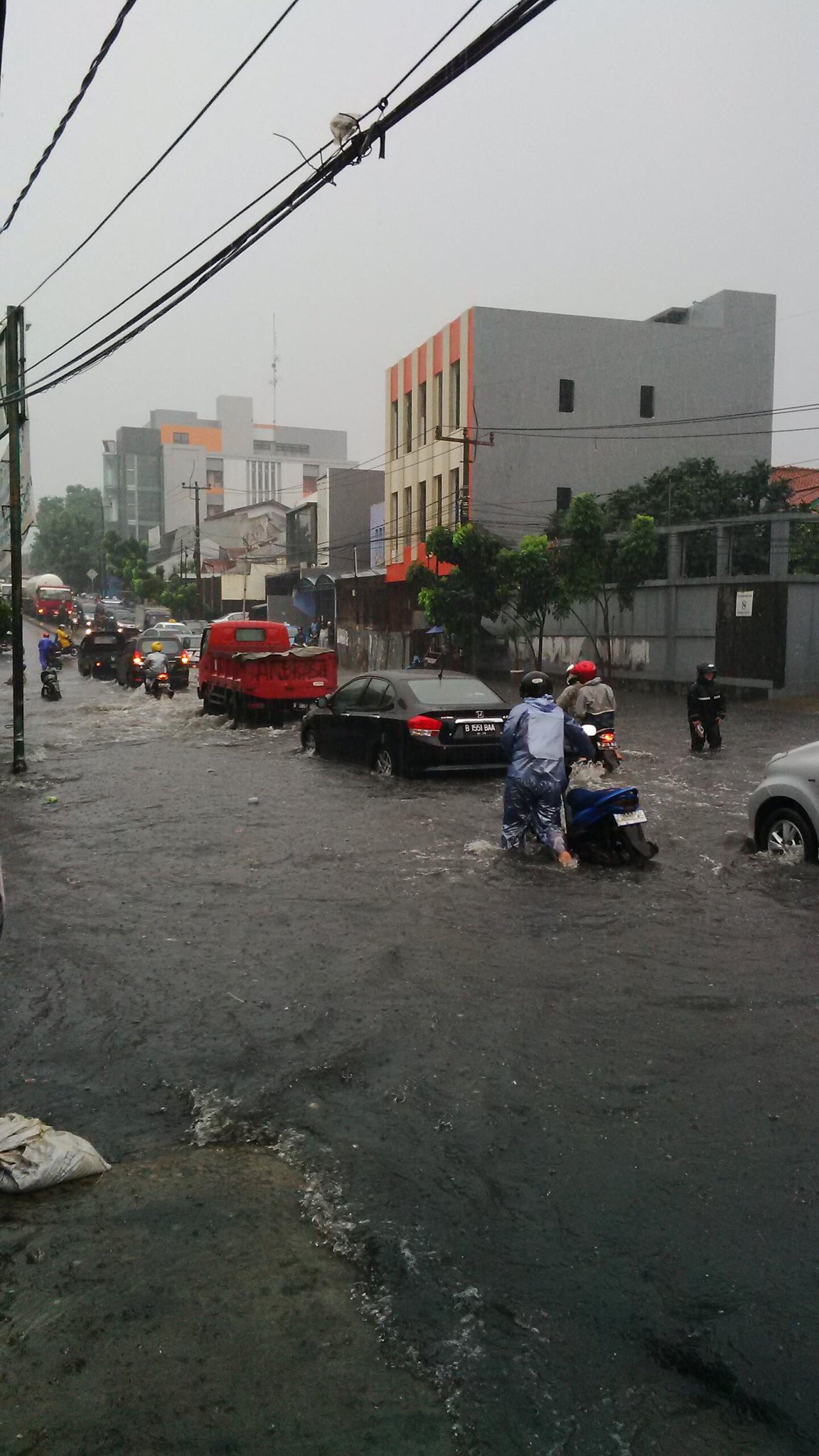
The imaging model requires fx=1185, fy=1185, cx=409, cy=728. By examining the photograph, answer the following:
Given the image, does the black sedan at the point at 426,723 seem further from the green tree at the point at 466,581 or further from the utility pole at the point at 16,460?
the green tree at the point at 466,581

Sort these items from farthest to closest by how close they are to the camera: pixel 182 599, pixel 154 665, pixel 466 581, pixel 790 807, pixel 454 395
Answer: pixel 182 599
pixel 454 395
pixel 466 581
pixel 154 665
pixel 790 807

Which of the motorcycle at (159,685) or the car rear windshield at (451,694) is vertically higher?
the car rear windshield at (451,694)

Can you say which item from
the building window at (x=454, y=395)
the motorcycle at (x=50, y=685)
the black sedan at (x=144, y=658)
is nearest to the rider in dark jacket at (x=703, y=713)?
the black sedan at (x=144, y=658)

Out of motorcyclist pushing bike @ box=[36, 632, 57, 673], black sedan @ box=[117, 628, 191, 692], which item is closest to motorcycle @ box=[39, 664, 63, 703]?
motorcyclist pushing bike @ box=[36, 632, 57, 673]

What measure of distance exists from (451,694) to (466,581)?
→ 68.2 feet

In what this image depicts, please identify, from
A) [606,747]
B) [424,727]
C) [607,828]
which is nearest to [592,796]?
[607,828]

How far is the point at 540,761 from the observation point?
940 centimetres

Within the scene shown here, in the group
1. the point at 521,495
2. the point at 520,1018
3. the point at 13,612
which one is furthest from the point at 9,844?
the point at 521,495

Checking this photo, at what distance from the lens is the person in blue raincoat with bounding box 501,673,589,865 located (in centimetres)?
941

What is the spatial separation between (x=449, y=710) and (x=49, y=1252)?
1010cm

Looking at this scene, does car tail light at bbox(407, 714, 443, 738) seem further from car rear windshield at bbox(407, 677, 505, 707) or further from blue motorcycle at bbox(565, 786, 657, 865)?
blue motorcycle at bbox(565, 786, 657, 865)

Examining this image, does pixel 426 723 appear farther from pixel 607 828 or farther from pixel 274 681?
pixel 274 681

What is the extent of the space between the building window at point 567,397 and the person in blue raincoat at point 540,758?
3542cm

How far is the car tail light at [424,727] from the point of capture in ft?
43.9
